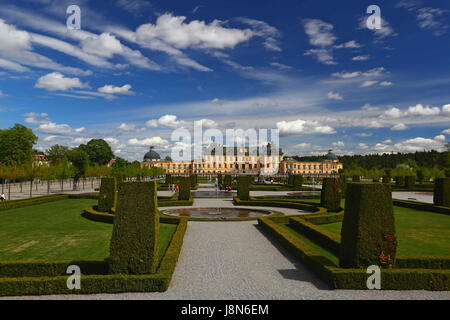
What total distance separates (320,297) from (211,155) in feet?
325

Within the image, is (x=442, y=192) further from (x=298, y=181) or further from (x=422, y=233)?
(x=298, y=181)

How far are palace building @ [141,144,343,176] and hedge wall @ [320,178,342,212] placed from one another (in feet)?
255

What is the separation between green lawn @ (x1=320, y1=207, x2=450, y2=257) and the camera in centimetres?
970

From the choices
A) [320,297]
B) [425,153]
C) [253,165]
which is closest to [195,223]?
[320,297]

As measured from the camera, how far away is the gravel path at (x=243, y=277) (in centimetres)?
666

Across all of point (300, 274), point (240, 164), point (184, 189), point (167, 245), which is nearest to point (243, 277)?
point (300, 274)

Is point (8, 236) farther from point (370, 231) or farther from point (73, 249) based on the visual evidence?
point (370, 231)

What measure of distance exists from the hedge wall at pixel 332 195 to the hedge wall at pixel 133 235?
13441mm

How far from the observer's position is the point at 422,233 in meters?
12.5

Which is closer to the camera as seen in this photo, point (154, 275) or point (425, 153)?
point (154, 275)

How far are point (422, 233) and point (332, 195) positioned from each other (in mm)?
6312

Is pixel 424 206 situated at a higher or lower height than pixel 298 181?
lower

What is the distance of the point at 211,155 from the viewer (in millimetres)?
105250

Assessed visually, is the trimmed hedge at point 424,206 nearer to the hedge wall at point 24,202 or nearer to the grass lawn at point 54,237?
the grass lawn at point 54,237
